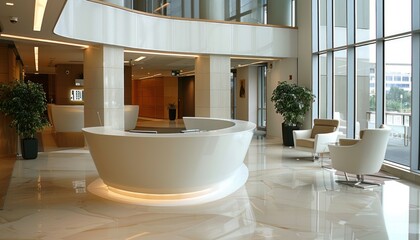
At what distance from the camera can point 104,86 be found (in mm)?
10781

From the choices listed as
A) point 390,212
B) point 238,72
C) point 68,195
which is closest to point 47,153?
point 68,195

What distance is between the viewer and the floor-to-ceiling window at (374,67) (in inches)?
312

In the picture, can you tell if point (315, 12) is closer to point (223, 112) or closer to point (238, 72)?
point (223, 112)

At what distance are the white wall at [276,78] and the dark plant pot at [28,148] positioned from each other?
790cm

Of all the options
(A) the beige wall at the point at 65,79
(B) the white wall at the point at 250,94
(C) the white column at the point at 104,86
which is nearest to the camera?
(C) the white column at the point at 104,86

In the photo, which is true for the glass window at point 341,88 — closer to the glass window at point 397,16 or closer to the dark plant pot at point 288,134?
the dark plant pot at point 288,134

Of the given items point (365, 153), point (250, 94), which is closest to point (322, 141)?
point (365, 153)

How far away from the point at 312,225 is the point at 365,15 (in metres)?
6.65

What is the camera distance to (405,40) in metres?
8.28

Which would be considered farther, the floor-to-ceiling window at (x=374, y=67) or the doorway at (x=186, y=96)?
the doorway at (x=186, y=96)

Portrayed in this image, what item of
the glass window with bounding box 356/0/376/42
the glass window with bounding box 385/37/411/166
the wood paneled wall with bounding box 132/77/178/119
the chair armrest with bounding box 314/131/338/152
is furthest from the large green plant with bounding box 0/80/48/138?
the wood paneled wall with bounding box 132/77/178/119

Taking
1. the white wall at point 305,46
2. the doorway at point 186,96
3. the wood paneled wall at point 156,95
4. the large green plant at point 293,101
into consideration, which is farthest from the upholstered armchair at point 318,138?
the wood paneled wall at point 156,95

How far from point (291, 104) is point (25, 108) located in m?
7.22

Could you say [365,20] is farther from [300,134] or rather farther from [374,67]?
[300,134]
